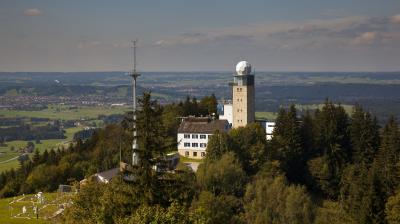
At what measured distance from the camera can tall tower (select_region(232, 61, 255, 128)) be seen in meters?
76.9

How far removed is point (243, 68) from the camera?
7806cm

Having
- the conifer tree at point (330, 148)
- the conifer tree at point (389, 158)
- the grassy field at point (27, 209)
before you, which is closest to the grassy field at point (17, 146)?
the grassy field at point (27, 209)

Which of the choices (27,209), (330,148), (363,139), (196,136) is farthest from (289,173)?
(27,209)

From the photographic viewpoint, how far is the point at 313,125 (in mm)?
70875

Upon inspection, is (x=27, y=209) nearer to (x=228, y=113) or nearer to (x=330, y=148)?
(x=228, y=113)

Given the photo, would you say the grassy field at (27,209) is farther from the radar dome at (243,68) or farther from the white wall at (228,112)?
the radar dome at (243,68)

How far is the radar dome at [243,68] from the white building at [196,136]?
857 centimetres

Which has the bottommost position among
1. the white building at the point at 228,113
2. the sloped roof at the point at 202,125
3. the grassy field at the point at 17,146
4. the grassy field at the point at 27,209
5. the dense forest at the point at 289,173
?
the grassy field at the point at 17,146

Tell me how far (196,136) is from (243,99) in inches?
365

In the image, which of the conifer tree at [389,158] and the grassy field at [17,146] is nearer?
the conifer tree at [389,158]

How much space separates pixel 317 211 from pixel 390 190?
7.88m

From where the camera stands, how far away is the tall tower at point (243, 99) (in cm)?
7688

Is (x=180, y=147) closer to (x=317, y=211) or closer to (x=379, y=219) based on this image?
(x=317, y=211)

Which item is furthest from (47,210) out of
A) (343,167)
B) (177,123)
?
(343,167)
